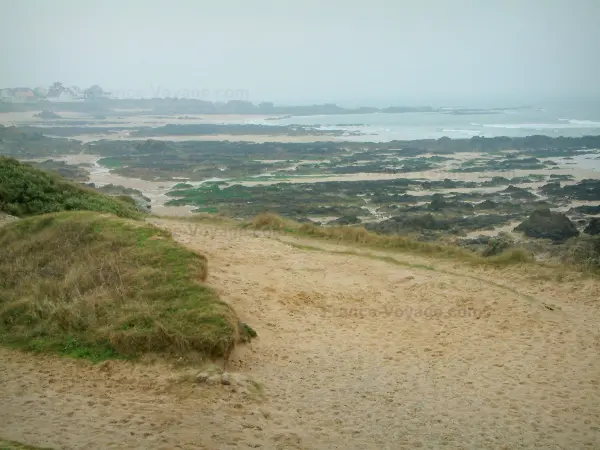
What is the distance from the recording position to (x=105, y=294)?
920 centimetres

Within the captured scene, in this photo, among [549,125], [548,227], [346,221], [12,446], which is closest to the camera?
[12,446]

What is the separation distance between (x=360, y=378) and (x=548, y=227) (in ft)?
53.3

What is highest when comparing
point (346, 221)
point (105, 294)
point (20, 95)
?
point (20, 95)

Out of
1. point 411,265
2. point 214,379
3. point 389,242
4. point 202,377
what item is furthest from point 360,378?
point 389,242

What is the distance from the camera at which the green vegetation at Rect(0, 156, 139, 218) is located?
50.6ft

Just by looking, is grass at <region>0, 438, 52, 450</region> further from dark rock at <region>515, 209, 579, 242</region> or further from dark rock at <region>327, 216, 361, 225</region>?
dark rock at <region>327, 216, 361, 225</region>

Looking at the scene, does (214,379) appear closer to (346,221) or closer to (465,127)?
(346,221)

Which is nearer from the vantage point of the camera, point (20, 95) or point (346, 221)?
point (346, 221)

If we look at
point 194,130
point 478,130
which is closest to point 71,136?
point 194,130

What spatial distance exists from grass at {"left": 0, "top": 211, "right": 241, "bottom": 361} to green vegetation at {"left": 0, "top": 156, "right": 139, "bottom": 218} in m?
3.49

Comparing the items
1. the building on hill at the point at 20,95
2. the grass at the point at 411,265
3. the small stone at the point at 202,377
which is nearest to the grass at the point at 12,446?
the small stone at the point at 202,377

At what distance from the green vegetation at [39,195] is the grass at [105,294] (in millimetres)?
3485

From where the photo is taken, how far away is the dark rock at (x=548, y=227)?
68.7 feet

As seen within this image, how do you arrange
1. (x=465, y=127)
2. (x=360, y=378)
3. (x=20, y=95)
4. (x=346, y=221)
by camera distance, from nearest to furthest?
(x=360, y=378) → (x=346, y=221) → (x=20, y=95) → (x=465, y=127)
